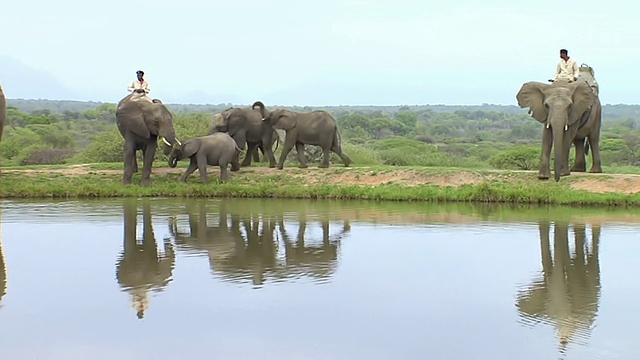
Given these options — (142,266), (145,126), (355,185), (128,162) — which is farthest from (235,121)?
(142,266)

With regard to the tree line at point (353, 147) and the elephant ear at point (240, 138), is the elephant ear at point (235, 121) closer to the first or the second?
the elephant ear at point (240, 138)

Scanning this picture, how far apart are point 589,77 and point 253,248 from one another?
9.96 metres

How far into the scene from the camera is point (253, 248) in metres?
11.5

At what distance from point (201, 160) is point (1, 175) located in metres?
3.98

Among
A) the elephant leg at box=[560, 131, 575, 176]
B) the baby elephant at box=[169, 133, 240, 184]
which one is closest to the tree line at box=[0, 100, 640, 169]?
the baby elephant at box=[169, 133, 240, 184]

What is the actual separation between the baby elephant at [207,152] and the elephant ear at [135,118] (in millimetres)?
755

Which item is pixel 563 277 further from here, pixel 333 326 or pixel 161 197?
pixel 161 197

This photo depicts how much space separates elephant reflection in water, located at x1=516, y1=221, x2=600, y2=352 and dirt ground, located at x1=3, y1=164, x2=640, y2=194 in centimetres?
532

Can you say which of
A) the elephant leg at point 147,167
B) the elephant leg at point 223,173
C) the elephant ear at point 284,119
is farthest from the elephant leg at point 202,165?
the elephant ear at point 284,119

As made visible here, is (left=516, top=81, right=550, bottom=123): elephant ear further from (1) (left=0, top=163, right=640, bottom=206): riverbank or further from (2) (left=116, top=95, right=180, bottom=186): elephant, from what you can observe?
(2) (left=116, top=95, right=180, bottom=186): elephant

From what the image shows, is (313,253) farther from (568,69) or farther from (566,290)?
(568,69)

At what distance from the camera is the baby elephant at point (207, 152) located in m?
18.8

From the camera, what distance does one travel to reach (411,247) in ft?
38.3

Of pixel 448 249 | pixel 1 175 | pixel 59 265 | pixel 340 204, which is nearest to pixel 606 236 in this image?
pixel 448 249
